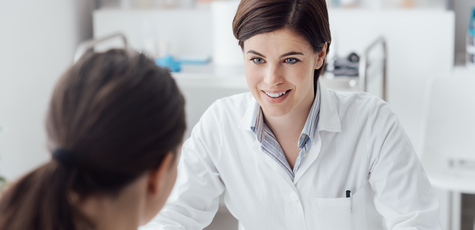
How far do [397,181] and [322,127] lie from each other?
0.68 feet

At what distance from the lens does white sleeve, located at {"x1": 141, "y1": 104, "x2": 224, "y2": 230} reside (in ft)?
3.80

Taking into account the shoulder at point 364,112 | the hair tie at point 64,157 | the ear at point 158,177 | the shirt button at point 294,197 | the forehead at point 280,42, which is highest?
the forehead at point 280,42

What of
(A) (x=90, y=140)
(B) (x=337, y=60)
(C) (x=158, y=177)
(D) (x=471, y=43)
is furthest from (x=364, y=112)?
(D) (x=471, y=43)

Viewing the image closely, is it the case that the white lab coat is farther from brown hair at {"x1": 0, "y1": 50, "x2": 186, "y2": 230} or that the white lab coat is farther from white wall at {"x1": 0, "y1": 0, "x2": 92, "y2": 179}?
white wall at {"x1": 0, "y1": 0, "x2": 92, "y2": 179}

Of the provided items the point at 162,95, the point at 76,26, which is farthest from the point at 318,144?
the point at 76,26

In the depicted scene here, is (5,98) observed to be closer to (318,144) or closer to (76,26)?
(76,26)

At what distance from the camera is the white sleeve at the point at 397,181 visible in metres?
1.04

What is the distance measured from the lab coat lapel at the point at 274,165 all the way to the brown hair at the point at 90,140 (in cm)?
59

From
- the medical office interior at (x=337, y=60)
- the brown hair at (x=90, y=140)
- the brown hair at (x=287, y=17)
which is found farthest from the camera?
the medical office interior at (x=337, y=60)

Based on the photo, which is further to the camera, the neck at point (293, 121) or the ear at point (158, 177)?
the neck at point (293, 121)

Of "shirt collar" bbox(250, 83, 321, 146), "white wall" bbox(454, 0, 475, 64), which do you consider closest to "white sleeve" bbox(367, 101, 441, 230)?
"shirt collar" bbox(250, 83, 321, 146)

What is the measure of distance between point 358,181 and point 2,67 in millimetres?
1743

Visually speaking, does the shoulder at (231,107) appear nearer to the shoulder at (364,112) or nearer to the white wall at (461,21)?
the shoulder at (364,112)

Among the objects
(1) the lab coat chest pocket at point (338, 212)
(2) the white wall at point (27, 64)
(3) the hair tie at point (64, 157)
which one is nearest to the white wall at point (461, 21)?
(1) the lab coat chest pocket at point (338, 212)
